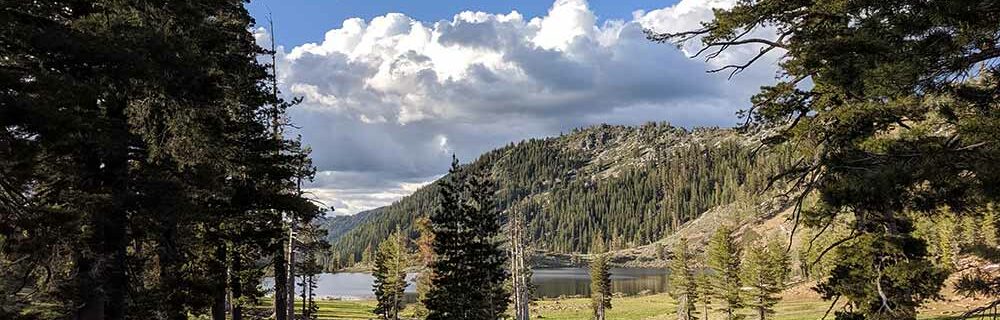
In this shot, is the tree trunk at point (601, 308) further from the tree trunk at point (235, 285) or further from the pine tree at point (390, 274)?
the tree trunk at point (235, 285)

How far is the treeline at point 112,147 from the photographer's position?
8.33 metres

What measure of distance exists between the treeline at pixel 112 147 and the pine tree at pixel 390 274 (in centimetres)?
4196

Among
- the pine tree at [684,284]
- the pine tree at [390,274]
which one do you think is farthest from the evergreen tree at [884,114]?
the pine tree at [390,274]

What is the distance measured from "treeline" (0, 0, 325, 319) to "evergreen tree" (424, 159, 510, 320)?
648 inches

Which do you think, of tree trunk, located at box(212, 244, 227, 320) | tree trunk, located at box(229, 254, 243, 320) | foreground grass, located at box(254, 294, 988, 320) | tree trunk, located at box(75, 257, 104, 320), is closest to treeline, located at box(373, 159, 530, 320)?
tree trunk, located at box(229, 254, 243, 320)

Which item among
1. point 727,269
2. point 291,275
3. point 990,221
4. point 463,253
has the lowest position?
point 727,269

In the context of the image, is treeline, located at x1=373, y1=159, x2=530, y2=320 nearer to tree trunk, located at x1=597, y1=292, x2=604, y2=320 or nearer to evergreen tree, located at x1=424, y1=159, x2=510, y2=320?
evergreen tree, located at x1=424, y1=159, x2=510, y2=320

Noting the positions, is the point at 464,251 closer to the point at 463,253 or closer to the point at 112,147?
the point at 463,253

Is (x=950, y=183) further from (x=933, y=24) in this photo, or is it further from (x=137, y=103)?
(x=137, y=103)

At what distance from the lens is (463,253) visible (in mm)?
31422

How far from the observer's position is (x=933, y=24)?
7203 mm

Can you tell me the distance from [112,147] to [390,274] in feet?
162

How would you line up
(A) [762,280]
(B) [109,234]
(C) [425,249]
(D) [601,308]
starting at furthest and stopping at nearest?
(D) [601,308] < (A) [762,280] < (C) [425,249] < (B) [109,234]

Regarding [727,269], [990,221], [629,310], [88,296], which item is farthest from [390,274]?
[990,221]
